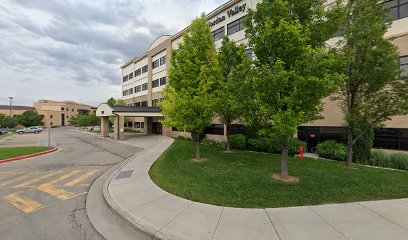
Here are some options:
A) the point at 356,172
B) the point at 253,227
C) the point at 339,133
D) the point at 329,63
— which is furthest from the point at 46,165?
the point at 339,133

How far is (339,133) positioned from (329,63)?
10574 millimetres

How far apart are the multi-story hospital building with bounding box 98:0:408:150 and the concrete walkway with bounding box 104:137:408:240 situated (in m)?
9.12

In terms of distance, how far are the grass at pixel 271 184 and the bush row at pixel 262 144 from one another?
3.38 m

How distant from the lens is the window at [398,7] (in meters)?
13.2

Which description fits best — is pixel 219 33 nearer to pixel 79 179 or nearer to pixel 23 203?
pixel 79 179

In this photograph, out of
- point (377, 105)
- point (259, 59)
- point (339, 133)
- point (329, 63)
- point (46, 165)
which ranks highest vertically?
point (259, 59)

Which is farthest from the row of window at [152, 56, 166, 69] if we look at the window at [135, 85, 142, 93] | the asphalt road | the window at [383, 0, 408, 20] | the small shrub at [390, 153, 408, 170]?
the small shrub at [390, 153, 408, 170]

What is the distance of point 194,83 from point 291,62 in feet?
20.1

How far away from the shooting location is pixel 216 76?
1309 cm

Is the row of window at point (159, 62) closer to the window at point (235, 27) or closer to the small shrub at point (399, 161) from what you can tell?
the window at point (235, 27)

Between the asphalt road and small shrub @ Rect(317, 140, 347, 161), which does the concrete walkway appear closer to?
the asphalt road

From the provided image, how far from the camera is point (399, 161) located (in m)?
11.4

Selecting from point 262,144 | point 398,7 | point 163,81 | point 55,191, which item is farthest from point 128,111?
point 398,7

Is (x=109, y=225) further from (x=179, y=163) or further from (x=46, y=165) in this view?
(x=46, y=165)
